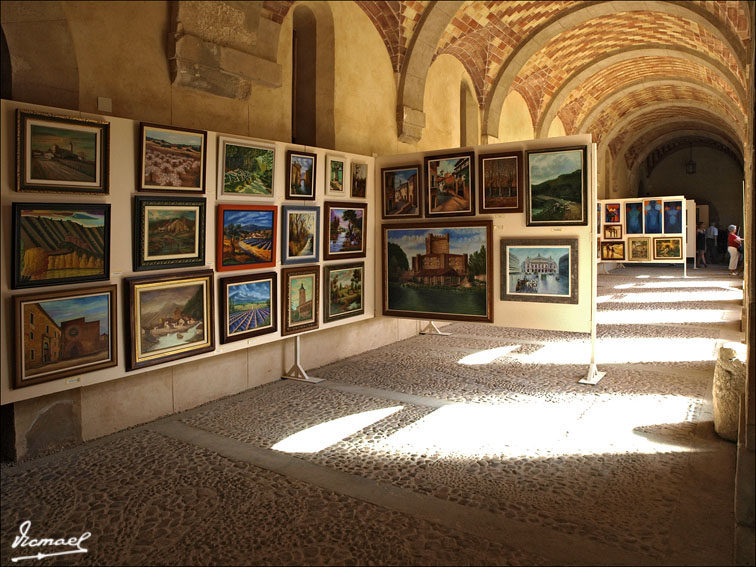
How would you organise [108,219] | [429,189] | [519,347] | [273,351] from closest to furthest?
1. [108,219]
2. [273,351]
3. [429,189]
4. [519,347]

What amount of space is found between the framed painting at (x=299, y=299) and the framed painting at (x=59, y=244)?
2.06 metres

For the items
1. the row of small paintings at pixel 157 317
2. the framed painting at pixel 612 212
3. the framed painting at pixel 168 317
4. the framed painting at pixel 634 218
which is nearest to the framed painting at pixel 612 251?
the framed painting at pixel 634 218

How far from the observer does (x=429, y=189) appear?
23.9 ft

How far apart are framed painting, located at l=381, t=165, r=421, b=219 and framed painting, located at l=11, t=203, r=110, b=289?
382 centimetres

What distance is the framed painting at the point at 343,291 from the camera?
22.9 ft

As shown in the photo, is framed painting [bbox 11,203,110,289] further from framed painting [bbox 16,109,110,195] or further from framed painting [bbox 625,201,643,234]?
framed painting [bbox 625,201,643,234]

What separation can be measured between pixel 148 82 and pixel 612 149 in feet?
75.0

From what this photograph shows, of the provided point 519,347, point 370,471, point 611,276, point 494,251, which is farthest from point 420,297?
point 611,276

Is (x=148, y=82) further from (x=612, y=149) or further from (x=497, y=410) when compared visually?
(x=612, y=149)

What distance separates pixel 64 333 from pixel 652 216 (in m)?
17.6

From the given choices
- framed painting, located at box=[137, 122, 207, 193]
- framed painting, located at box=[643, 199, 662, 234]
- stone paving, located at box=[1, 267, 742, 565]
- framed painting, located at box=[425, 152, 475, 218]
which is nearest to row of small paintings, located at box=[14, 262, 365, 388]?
stone paving, located at box=[1, 267, 742, 565]

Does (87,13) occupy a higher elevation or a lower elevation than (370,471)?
higher

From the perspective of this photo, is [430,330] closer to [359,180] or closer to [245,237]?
[359,180]

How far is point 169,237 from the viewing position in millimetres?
5164
